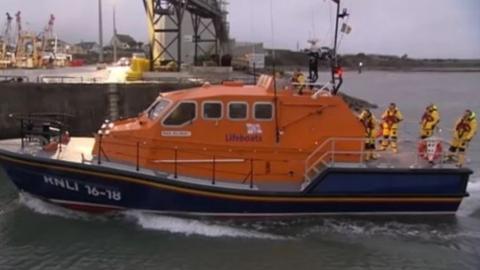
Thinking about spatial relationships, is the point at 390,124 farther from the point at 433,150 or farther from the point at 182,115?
the point at 182,115

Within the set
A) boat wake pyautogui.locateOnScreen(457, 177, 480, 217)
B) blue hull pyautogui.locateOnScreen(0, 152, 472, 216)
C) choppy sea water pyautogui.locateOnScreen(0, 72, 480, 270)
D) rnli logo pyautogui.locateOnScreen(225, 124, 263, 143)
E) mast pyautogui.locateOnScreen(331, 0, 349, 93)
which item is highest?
mast pyautogui.locateOnScreen(331, 0, 349, 93)

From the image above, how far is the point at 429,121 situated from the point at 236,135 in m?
4.00

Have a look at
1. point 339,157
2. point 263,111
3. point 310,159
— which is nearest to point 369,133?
point 339,157

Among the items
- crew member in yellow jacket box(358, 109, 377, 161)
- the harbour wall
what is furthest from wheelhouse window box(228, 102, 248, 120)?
the harbour wall

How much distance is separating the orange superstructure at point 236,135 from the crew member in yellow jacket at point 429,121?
1.84 meters

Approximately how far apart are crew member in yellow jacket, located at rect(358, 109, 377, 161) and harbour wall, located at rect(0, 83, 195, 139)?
31.3 ft

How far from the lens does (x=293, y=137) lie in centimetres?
1025

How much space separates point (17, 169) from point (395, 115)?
7282mm

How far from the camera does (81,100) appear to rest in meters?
19.3

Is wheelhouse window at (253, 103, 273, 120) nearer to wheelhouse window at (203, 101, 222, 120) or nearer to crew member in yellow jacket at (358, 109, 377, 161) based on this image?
wheelhouse window at (203, 101, 222, 120)

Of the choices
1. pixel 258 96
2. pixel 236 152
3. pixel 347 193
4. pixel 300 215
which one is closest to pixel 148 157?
pixel 236 152

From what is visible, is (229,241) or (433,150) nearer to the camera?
(229,241)

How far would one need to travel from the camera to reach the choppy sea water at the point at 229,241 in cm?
869

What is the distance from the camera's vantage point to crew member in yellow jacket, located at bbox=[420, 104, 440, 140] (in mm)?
11289
